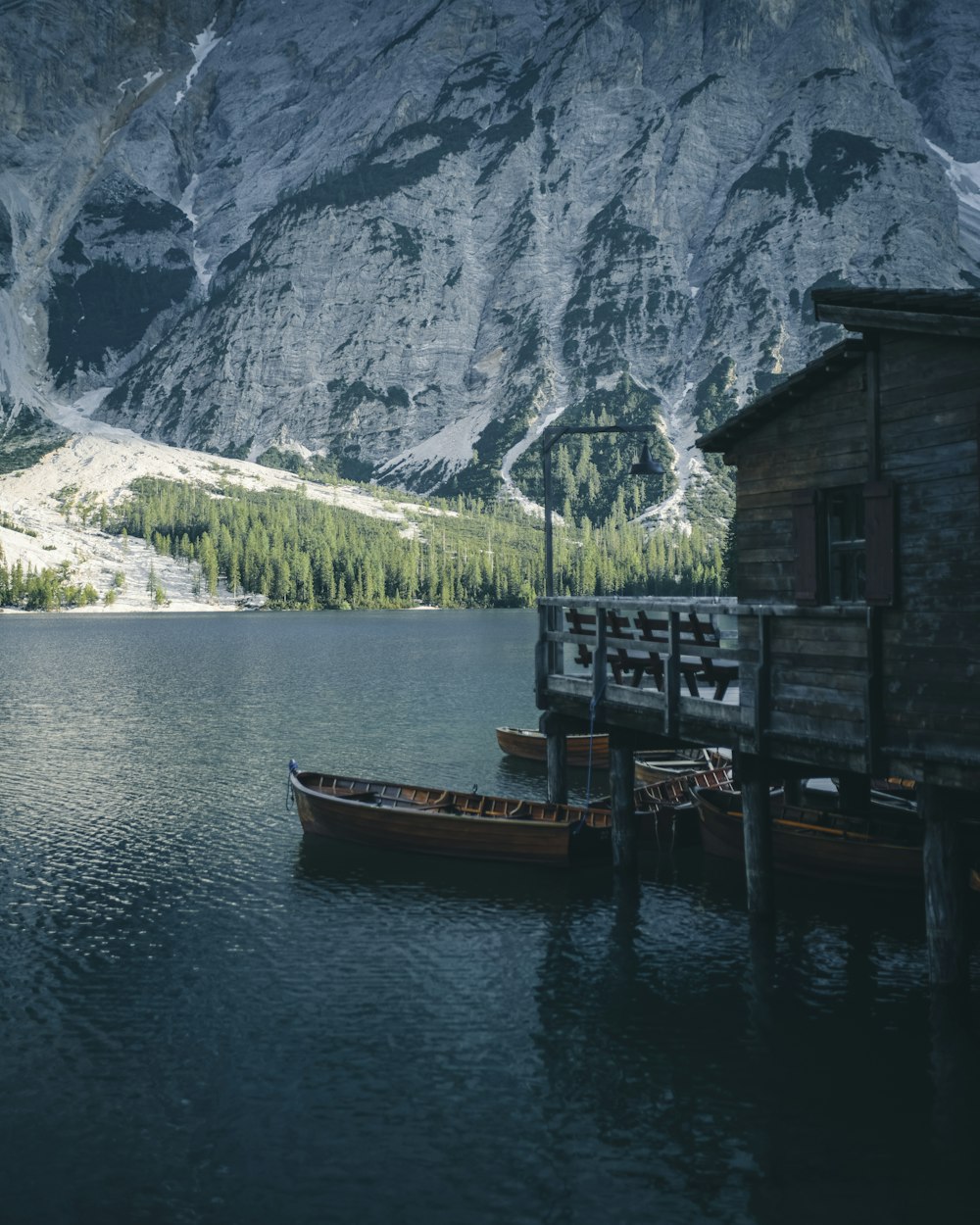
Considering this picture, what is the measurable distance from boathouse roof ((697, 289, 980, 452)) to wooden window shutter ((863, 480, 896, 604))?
7.70 ft

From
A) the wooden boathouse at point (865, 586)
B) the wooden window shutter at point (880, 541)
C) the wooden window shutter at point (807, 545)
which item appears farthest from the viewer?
the wooden window shutter at point (807, 545)

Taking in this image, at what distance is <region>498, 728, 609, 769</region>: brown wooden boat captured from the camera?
150 feet

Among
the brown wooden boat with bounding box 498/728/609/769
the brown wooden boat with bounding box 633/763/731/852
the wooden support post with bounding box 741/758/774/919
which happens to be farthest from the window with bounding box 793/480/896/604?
the brown wooden boat with bounding box 498/728/609/769

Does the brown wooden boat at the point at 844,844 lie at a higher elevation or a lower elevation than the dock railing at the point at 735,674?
lower

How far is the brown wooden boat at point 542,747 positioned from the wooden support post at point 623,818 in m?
15.0

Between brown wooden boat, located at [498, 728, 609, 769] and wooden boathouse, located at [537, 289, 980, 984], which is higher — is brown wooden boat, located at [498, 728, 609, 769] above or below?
below

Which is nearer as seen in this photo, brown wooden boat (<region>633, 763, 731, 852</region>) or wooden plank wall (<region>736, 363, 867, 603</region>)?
wooden plank wall (<region>736, 363, 867, 603</region>)

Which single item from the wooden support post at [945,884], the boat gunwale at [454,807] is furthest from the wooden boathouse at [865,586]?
the boat gunwale at [454,807]

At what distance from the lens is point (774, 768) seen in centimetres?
2325

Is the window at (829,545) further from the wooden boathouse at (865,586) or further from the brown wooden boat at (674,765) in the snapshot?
the brown wooden boat at (674,765)

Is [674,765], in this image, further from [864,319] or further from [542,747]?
[864,319]

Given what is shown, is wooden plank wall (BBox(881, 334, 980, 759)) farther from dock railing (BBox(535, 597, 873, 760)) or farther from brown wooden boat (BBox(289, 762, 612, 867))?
brown wooden boat (BBox(289, 762, 612, 867))

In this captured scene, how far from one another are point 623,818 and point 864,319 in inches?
596

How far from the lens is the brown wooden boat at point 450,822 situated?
94.0 ft
